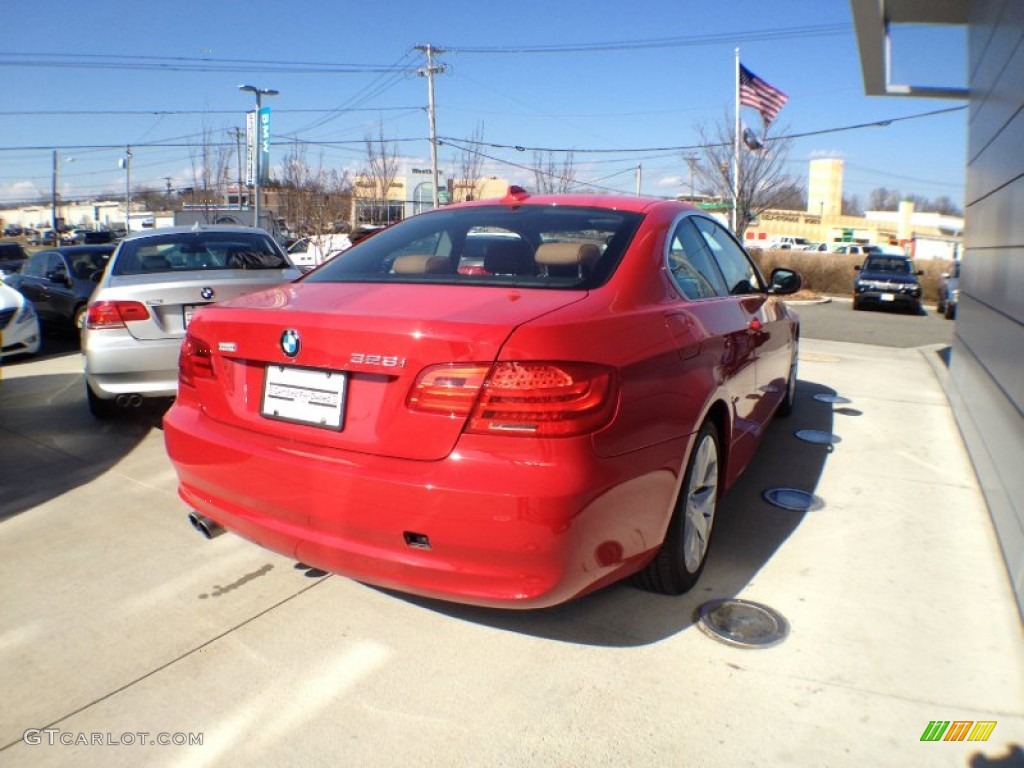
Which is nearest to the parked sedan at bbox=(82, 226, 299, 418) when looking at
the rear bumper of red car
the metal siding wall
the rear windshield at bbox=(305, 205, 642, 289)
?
the rear windshield at bbox=(305, 205, 642, 289)

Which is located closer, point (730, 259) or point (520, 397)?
point (520, 397)

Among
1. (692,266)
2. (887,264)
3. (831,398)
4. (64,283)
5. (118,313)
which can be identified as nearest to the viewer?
(692,266)

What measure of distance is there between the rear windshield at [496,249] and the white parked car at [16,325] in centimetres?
664

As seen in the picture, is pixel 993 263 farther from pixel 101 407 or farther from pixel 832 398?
pixel 101 407

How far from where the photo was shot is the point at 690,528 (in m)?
3.03

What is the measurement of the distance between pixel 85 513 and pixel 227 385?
6.26 ft

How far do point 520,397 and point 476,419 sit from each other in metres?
0.15

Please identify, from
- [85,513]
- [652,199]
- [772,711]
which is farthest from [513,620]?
[85,513]

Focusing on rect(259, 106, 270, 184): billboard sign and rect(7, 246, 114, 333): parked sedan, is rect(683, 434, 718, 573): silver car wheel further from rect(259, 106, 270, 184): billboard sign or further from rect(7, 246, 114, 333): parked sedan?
rect(259, 106, 270, 184): billboard sign

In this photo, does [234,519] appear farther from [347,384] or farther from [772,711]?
[772,711]

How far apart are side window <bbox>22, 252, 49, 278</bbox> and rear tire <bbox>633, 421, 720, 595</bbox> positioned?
12392mm

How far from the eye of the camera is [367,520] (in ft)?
7.64

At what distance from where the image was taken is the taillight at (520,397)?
7.15 ft

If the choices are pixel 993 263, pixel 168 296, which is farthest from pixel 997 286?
pixel 168 296
